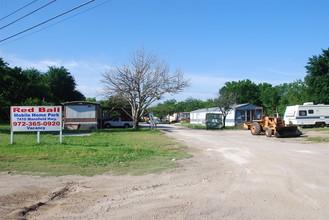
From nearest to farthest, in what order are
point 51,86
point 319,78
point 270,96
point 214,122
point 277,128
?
point 277,128 < point 214,122 < point 319,78 < point 51,86 < point 270,96

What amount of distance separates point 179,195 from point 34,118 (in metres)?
11.7

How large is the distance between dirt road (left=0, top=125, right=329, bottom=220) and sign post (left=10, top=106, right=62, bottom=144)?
7404 mm

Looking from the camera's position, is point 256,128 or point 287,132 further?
point 256,128

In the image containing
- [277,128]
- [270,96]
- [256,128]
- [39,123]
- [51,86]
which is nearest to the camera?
[39,123]

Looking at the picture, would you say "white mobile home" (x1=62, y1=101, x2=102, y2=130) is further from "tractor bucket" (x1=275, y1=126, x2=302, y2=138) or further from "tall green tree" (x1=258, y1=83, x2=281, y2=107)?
"tall green tree" (x1=258, y1=83, x2=281, y2=107)

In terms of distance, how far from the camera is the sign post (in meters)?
14.6

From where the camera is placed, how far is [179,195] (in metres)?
5.63

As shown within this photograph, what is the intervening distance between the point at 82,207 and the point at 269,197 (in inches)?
145

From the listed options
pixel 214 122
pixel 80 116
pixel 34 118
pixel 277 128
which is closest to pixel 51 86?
pixel 80 116

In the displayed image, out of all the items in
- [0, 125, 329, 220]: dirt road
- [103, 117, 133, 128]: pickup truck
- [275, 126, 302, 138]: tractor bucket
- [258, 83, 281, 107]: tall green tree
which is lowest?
[0, 125, 329, 220]: dirt road

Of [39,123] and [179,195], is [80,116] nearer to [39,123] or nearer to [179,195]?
[39,123]

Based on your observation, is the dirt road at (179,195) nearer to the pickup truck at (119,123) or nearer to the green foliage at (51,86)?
the pickup truck at (119,123)

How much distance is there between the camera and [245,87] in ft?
264

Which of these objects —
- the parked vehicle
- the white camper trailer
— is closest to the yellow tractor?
the white camper trailer
